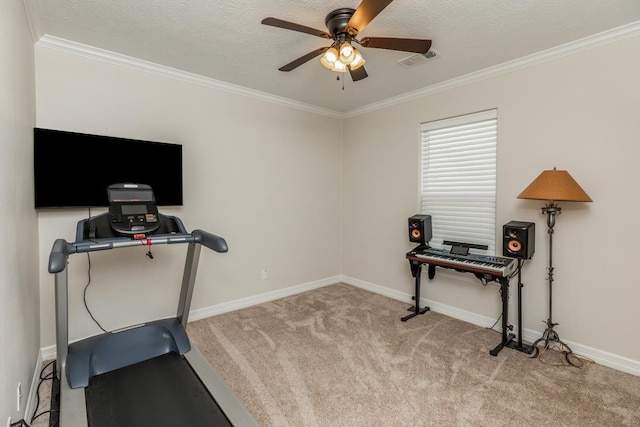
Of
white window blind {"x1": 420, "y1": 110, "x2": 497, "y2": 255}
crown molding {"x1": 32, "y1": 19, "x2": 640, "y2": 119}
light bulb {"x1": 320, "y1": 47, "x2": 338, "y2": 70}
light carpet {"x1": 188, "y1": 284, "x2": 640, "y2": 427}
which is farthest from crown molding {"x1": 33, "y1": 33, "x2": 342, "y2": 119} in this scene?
light carpet {"x1": 188, "y1": 284, "x2": 640, "y2": 427}

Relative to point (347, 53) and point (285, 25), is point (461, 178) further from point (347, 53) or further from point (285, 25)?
point (285, 25)

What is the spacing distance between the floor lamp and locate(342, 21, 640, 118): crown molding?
107 cm

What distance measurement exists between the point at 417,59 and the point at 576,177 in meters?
1.75

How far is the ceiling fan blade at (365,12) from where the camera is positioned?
1.73 m

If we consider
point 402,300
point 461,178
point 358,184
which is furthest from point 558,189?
point 358,184

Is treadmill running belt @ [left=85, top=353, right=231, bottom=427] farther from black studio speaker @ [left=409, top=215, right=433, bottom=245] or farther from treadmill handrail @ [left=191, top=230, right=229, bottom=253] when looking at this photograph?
black studio speaker @ [left=409, top=215, right=433, bottom=245]

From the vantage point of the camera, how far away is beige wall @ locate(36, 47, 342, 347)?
2.80 metres

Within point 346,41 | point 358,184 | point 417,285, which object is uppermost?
point 346,41

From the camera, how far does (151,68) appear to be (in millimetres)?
3174

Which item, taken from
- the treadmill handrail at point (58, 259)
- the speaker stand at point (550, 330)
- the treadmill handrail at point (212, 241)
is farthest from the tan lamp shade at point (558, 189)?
the treadmill handrail at point (58, 259)

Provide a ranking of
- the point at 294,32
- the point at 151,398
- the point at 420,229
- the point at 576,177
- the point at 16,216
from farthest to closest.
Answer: the point at 420,229 → the point at 576,177 → the point at 294,32 → the point at 151,398 → the point at 16,216

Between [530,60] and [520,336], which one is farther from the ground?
[530,60]

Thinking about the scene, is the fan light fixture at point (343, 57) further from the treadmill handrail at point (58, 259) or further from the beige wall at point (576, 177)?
the treadmill handrail at point (58, 259)

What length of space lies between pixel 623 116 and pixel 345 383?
3014mm
